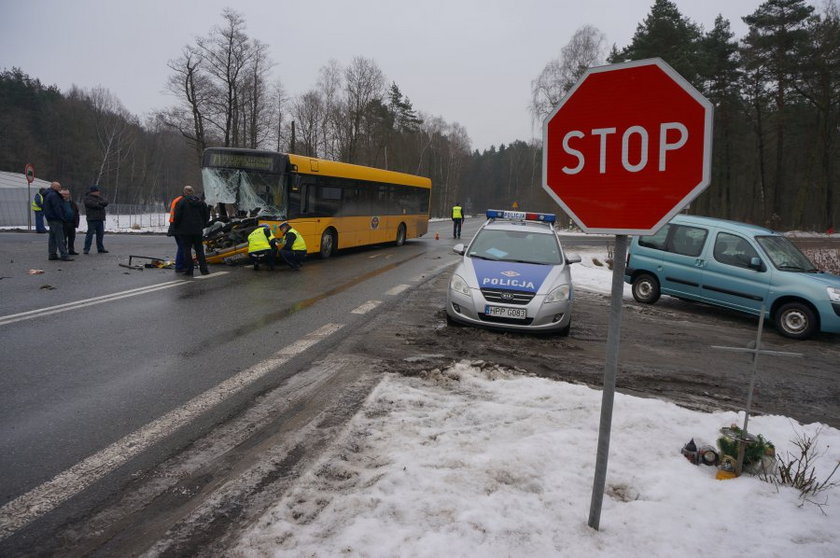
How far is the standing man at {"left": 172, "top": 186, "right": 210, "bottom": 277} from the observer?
11.8 metres

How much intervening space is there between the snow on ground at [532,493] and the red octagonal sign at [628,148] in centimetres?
160

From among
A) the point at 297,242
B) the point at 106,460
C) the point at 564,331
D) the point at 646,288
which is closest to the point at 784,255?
the point at 646,288

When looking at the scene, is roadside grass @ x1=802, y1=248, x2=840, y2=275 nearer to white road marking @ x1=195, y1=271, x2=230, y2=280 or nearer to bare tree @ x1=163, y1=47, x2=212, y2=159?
white road marking @ x1=195, y1=271, x2=230, y2=280

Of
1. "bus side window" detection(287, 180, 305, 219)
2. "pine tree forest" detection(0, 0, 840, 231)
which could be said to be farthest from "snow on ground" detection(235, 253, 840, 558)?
"pine tree forest" detection(0, 0, 840, 231)

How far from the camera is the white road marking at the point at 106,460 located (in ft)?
9.53

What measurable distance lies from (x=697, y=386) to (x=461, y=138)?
10211 cm

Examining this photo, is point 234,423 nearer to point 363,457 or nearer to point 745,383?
point 363,457

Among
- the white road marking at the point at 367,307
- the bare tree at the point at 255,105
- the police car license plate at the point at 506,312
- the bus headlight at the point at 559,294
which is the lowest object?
the white road marking at the point at 367,307

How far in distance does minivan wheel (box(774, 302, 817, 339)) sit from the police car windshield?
12.9 feet

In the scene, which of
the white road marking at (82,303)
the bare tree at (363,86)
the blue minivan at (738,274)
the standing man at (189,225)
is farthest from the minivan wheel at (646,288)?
the bare tree at (363,86)

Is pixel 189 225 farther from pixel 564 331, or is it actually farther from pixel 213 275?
pixel 564 331

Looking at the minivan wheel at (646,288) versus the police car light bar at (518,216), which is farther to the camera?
the minivan wheel at (646,288)

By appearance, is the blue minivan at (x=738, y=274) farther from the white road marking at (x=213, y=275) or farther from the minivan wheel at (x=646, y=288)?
the white road marking at (x=213, y=275)

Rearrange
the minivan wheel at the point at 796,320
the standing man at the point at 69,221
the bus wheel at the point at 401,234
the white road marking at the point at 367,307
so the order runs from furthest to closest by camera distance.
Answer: the bus wheel at the point at 401,234, the standing man at the point at 69,221, the white road marking at the point at 367,307, the minivan wheel at the point at 796,320
